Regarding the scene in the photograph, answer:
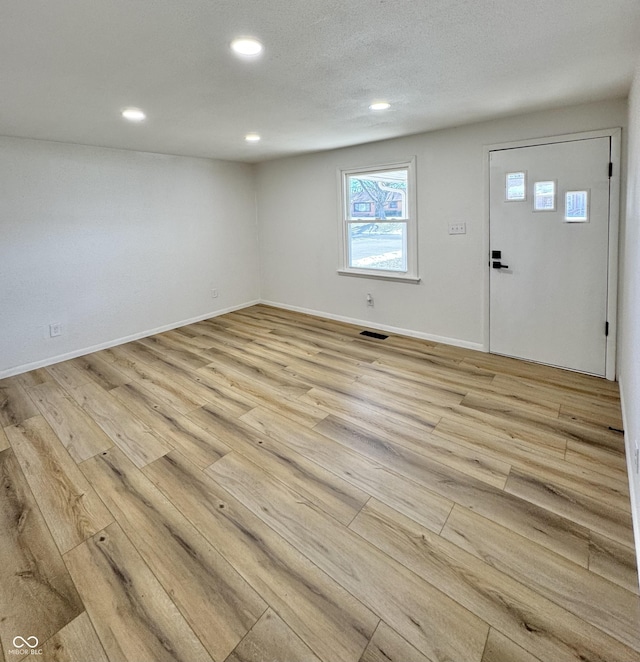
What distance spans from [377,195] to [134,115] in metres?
2.81

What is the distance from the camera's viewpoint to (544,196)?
3479mm

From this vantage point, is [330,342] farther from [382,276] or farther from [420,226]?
[420,226]

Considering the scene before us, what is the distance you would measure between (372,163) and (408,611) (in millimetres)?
4489

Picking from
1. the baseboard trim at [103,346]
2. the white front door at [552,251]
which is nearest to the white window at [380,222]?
the white front door at [552,251]

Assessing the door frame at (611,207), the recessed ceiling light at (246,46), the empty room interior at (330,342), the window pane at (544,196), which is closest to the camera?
the empty room interior at (330,342)

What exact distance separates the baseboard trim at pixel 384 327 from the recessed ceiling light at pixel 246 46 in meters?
3.38

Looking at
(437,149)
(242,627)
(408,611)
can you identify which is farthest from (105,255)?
(408,611)

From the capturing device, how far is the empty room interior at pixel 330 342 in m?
1.54

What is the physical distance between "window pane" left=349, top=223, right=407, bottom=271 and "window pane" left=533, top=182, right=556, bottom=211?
1.45 meters

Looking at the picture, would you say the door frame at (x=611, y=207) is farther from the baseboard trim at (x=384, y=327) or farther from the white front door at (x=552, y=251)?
the baseboard trim at (x=384, y=327)

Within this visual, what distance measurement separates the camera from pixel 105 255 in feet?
15.0

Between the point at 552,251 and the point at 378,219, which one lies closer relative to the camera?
the point at 552,251

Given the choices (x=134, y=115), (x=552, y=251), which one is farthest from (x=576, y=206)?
(x=134, y=115)

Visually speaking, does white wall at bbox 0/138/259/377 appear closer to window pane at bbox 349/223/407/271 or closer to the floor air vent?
window pane at bbox 349/223/407/271
